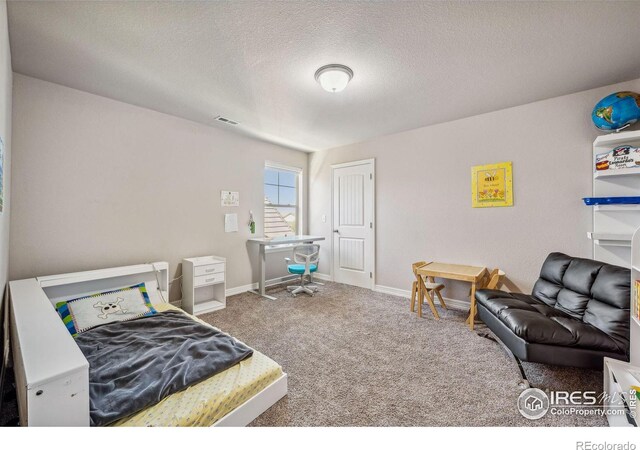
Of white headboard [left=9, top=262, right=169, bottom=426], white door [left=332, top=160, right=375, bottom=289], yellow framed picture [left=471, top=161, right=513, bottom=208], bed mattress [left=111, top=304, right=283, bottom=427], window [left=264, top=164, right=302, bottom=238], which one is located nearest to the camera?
white headboard [left=9, top=262, right=169, bottom=426]

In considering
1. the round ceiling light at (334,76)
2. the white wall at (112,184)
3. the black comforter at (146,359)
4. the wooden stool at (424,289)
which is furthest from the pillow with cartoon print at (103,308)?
the wooden stool at (424,289)

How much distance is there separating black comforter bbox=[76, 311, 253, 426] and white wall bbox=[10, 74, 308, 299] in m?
1.10

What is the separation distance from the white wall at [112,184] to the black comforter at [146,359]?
1104 mm

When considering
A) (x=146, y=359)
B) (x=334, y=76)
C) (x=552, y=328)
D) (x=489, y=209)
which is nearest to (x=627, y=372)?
(x=552, y=328)

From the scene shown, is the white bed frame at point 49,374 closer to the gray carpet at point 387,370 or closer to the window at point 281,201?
the gray carpet at point 387,370

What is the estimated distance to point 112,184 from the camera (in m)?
2.91

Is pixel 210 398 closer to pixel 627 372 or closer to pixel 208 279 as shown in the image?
pixel 208 279

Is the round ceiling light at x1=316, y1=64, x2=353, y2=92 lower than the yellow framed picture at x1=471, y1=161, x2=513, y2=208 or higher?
higher

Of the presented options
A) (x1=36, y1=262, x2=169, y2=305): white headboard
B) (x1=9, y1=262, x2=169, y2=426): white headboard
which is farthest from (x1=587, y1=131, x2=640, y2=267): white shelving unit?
(x1=36, y1=262, x2=169, y2=305): white headboard

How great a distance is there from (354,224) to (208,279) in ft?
8.10

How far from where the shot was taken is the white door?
436 cm

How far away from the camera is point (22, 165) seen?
2406mm

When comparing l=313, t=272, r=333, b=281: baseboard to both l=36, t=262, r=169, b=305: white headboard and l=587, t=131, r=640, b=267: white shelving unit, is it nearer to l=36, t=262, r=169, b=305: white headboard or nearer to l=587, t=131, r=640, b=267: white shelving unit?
l=36, t=262, r=169, b=305: white headboard
